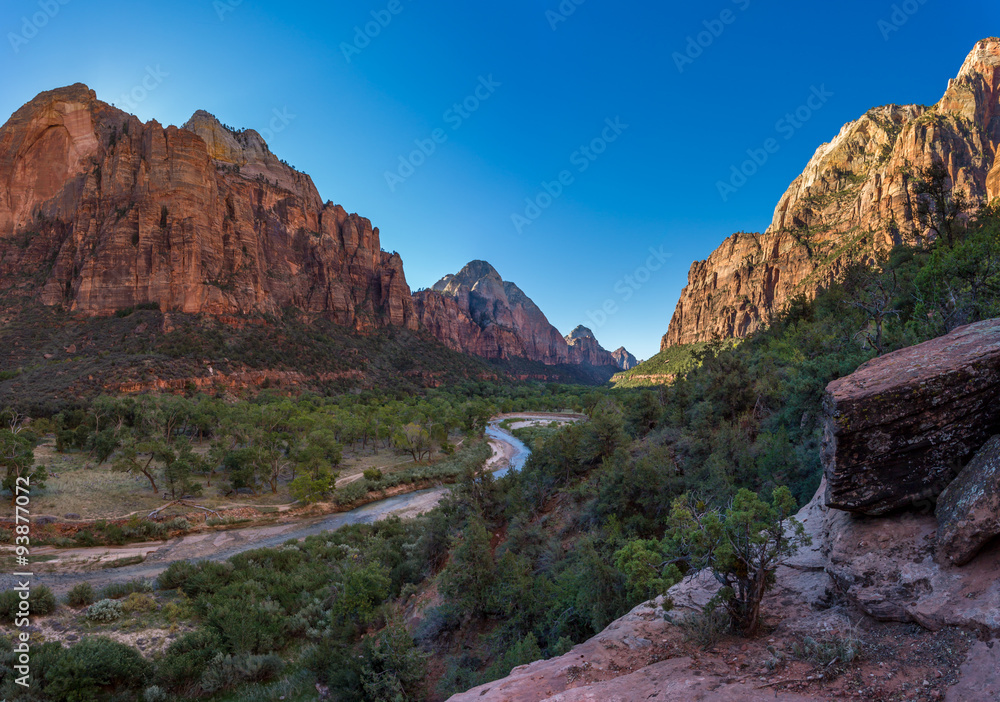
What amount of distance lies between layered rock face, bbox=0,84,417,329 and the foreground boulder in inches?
3089

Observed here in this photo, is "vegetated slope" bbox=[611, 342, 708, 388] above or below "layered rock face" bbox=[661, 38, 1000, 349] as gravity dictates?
below

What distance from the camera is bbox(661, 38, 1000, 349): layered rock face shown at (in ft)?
252

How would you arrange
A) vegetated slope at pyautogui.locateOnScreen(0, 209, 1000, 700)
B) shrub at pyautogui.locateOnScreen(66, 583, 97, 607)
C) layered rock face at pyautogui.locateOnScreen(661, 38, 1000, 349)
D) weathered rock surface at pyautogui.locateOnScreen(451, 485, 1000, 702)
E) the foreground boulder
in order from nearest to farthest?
weathered rock surface at pyautogui.locateOnScreen(451, 485, 1000, 702) → the foreground boulder → vegetated slope at pyautogui.locateOnScreen(0, 209, 1000, 700) → shrub at pyautogui.locateOnScreen(66, 583, 97, 607) → layered rock face at pyautogui.locateOnScreen(661, 38, 1000, 349)

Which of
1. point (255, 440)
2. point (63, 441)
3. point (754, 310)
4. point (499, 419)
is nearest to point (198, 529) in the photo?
point (255, 440)

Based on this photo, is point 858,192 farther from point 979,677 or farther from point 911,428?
point 979,677

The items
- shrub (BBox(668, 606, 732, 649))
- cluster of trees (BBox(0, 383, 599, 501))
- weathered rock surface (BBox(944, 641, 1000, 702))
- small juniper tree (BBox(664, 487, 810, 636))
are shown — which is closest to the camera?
weathered rock surface (BBox(944, 641, 1000, 702))

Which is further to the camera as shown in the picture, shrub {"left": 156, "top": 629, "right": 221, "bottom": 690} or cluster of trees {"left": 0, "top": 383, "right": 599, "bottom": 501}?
cluster of trees {"left": 0, "top": 383, "right": 599, "bottom": 501}

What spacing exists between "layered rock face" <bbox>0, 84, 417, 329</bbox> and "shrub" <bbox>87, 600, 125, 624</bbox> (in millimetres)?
61944

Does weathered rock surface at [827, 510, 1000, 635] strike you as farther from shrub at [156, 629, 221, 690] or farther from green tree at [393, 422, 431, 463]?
green tree at [393, 422, 431, 463]

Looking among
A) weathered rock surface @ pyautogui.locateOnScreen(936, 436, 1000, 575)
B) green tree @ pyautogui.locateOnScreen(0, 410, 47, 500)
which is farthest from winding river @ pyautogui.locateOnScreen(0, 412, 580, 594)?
weathered rock surface @ pyautogui.locateOnScreen(936, 436, 1000, 575)

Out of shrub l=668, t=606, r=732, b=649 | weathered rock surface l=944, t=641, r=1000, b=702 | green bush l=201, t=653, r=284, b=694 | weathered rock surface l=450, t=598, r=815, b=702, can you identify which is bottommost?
green bush l=201, t=653, r=284, b=694

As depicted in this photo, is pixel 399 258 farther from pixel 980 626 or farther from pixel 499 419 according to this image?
pixel 980 626

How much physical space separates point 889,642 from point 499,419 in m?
69.8

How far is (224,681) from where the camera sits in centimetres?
1093
